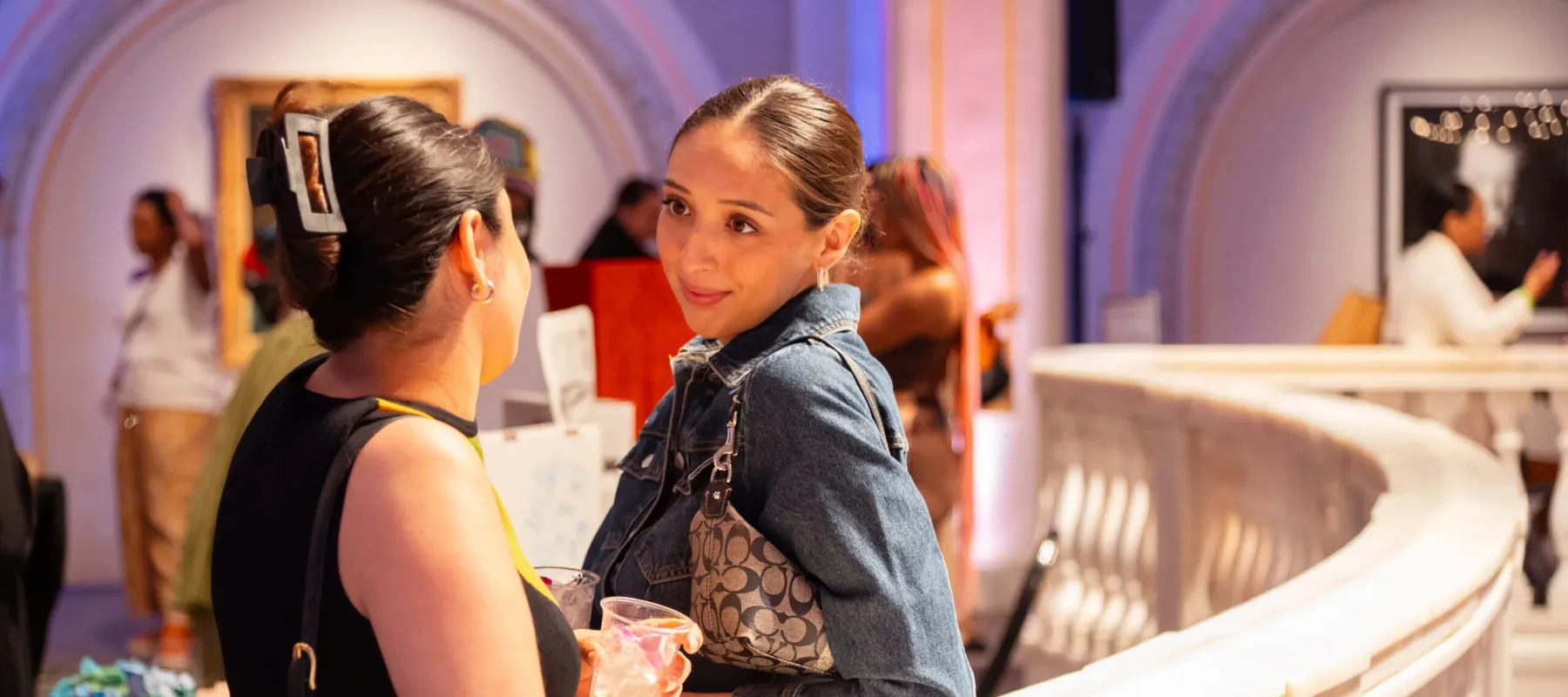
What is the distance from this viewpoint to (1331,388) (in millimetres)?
5148

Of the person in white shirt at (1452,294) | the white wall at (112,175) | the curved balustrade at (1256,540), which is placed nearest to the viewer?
the curved balustrade at (1256,540)

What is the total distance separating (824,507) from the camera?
121 centimetres

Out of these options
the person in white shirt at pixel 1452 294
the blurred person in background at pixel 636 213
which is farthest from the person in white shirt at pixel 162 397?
the person in white shirt at pixel 1452 294

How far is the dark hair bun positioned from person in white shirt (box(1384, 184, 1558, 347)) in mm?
5052

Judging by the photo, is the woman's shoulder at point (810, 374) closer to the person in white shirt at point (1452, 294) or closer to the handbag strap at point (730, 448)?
the handbag strap at point (730, 448)

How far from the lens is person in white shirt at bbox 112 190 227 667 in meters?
Result: 6.16

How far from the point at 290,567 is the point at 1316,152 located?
9.15 m

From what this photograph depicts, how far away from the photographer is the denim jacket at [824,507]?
3.97 feet

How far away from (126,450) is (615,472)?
4281mm

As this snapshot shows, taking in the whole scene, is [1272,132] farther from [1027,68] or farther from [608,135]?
[608,135]

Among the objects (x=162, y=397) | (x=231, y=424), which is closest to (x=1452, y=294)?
(x=231, y=424)

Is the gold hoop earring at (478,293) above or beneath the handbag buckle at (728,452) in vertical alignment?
above

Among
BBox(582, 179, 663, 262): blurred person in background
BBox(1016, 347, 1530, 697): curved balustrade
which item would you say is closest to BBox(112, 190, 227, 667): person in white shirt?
BBox(582, 179, 663, 262): blurred person in background

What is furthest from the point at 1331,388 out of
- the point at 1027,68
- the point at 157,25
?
the point at 157,25
